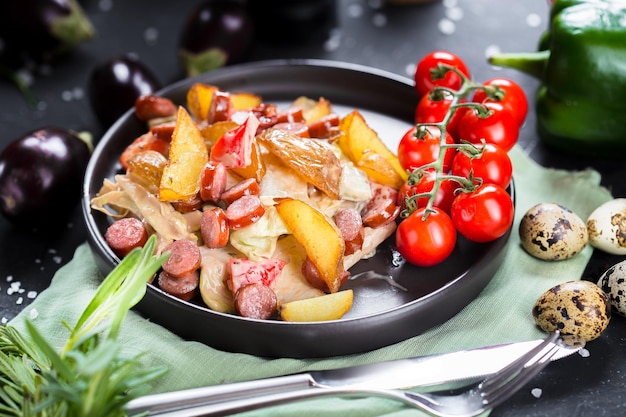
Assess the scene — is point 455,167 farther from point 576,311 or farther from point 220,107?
point 220,107

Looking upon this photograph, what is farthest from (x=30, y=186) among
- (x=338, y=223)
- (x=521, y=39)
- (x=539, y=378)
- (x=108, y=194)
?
(x=521, y=39)

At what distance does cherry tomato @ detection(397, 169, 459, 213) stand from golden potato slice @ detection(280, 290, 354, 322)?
0.40 metres

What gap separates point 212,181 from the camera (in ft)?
7.42

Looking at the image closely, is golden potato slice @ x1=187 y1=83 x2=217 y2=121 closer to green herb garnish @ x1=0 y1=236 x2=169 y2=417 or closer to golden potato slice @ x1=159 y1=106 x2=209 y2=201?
golden potato slice @ x1=159 y1=106 x2=209 y2=201

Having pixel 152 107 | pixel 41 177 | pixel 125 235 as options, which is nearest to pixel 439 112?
pixel 152 107

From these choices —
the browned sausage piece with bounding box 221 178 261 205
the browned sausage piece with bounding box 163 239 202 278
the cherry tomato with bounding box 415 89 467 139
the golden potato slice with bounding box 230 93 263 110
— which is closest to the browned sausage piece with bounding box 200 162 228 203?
the browned sausage piece with bounding box 221 178 261 205

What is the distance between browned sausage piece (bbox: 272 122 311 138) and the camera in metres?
2.45

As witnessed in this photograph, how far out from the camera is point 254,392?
188 centimetres

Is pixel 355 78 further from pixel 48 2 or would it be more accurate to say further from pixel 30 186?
pixel 48 2

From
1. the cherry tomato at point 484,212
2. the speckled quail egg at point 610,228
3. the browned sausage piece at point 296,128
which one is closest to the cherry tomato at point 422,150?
the cherry tomato at point 484,212

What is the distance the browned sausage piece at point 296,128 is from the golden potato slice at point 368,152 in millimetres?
137

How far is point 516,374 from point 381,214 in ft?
2.12

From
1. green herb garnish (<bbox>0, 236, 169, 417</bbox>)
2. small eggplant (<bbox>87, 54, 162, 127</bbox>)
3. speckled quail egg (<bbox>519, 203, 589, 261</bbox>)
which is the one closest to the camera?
green herb garnish (<bbox>0, 236, 169, 417</bbox>)

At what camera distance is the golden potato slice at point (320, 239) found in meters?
2.16
